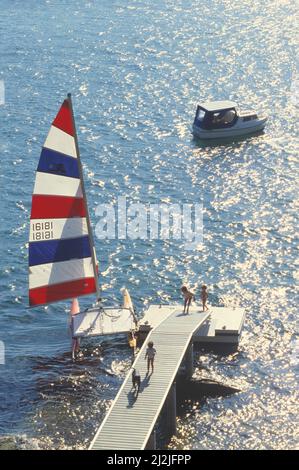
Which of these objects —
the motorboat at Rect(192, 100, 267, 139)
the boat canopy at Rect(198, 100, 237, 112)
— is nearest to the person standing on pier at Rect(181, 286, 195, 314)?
the motorboat at Rect(192, 100, 267, 139)

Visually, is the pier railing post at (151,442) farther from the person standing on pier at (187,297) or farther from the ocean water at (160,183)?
the person standing on pier at (187,297)

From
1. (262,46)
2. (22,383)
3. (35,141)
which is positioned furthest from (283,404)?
(262,46)

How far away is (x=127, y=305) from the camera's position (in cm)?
7450

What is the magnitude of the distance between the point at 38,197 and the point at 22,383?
1237 centimetres

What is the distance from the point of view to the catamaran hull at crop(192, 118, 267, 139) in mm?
114500

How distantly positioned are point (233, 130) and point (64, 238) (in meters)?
48.1

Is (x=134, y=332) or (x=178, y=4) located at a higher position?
(x=178, y=4)

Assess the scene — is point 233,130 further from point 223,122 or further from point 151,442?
point 151,442

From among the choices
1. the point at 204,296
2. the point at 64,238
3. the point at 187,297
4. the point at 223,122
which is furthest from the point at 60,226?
the point at 223,122

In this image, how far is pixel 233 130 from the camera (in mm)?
115312

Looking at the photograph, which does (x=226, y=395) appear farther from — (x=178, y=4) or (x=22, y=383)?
(x=178, y=4)

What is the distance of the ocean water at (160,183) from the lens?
6681 cm

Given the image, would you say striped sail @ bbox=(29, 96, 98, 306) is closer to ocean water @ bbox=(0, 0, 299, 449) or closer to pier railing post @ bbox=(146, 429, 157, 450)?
ocean water @ bbox=(0, 0, 299, 449)

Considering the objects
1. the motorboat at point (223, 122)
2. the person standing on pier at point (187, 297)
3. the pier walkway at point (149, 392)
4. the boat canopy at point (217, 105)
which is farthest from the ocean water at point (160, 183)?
the person standing on pier at point (187, 297)
